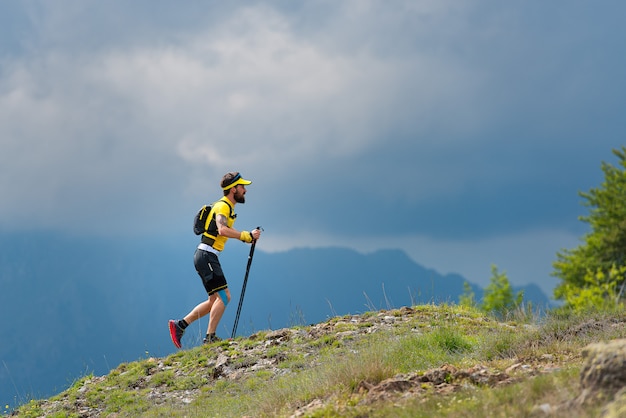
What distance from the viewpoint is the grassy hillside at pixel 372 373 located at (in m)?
6.86

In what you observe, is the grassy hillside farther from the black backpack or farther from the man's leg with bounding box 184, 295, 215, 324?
the black backpack

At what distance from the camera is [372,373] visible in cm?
836

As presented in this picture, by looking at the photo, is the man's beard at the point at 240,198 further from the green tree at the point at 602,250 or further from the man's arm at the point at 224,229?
the green tree at the point at 602,250

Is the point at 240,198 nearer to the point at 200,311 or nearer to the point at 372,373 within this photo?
the point at 200,311

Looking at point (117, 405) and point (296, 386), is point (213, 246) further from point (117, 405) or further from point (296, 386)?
point (296, 386)

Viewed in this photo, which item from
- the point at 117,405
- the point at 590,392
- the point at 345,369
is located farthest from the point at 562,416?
the point at 117,405

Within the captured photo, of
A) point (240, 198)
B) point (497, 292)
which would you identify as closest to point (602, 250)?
point (497, 292)

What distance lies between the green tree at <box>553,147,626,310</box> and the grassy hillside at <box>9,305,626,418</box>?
93.6 feet

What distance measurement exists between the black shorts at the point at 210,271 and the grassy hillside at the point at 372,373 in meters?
1.22

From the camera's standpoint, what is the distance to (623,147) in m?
47.6

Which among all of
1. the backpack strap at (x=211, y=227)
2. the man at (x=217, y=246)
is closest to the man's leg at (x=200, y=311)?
the man at (x=217, y=246)

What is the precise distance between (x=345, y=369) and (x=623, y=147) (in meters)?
44.3

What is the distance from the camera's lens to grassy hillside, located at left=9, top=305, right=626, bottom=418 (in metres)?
6.86

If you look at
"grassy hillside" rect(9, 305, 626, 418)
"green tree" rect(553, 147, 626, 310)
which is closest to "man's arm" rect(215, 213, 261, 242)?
"grassy hillside" rect(9, 305, 626, 418)
